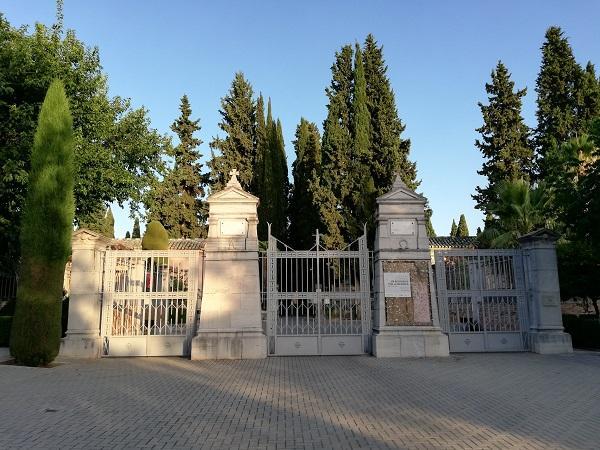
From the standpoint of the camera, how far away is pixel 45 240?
10.7 meters

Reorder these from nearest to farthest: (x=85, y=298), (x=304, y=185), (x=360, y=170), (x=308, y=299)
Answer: (x=308, y=299), (x=85, y=298), (x=360, y=170), (x=304, y=185)

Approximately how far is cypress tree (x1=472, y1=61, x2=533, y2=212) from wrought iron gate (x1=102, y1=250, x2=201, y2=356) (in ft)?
82.1

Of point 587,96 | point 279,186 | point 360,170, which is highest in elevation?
point 587,96

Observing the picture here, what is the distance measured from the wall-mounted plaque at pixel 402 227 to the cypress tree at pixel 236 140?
22.9 metres

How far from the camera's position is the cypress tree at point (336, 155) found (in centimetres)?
2620

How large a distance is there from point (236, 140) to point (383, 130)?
1353 cm

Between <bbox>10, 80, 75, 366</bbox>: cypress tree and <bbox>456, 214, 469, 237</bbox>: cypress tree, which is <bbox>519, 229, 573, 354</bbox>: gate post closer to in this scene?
<bbox>10, 80, 75, 366</bbox>: cypress tree

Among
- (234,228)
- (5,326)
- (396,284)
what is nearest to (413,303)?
(396,284)

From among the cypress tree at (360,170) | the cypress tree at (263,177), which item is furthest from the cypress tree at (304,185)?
the cypress tree at (360,170)

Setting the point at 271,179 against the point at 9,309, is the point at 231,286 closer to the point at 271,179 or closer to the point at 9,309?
the point at 9,309

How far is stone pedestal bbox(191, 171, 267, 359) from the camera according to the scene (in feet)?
36.7

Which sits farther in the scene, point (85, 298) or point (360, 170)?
point (360, 170)

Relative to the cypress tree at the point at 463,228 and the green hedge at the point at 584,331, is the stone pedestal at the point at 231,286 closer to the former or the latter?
the green hedge at the point at 584,331

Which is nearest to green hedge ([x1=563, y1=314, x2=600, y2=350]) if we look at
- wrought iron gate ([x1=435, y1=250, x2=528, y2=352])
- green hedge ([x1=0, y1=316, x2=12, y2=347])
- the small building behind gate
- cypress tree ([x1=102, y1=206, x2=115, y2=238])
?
the small building behind gate
